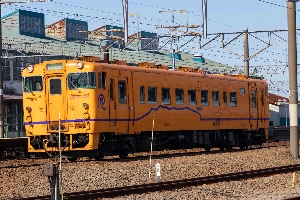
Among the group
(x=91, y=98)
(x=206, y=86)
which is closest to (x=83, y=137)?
(x=91, y=98)

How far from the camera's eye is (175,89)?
1075 inches

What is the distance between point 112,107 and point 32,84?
3.07 meters

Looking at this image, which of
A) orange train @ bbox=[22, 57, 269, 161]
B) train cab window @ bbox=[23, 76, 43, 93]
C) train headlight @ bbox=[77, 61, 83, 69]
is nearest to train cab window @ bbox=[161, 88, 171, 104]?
orange train @ bbox=[22, 57, 269, 161]

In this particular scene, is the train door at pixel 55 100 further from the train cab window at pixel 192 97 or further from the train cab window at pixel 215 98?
the train cab window at pixel 215 98

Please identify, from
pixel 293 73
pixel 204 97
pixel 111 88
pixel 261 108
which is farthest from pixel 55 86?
pixel 261 108

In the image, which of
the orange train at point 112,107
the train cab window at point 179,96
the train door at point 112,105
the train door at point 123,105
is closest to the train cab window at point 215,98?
the orange train at point 112,107

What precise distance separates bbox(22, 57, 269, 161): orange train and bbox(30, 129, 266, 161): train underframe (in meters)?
0.03

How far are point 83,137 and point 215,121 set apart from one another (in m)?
8.66

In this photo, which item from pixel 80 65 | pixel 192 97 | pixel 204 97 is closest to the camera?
pixel 80 65

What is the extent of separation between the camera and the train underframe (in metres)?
23.2

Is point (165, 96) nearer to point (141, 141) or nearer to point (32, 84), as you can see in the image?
point (141, 141)

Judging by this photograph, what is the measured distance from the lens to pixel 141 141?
84.3 feet

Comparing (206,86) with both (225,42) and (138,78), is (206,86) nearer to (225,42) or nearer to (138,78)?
(138,78)

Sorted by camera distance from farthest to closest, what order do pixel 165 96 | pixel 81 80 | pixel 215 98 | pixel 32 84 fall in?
1. pixel 215 98
2. pixel 165 96
3. pixel 32 84
4. pixel 81 80
